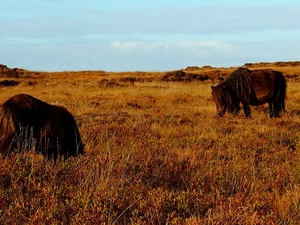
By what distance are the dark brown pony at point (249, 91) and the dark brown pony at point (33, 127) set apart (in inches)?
306

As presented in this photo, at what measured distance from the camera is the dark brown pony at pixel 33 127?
5164 mm

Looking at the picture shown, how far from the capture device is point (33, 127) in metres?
5.41

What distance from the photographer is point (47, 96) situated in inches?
724

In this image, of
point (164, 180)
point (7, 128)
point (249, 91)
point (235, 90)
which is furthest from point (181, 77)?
point (7, 128)

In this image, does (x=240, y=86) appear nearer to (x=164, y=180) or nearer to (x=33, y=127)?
(x=164, y=180)

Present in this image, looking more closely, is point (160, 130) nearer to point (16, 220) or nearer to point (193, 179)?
point (193, 179)

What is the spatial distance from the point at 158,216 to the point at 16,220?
1.12 metres

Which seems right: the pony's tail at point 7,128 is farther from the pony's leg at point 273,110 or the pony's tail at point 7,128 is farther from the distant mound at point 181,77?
the distant mound at point 181,77

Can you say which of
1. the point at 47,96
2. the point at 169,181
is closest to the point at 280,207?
the point at 169,181

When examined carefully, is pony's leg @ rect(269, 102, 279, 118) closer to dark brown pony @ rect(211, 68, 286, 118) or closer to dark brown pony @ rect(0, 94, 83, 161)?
dark brown pony @ rect(211, 68, 286, 118)

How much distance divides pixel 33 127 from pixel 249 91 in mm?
9171

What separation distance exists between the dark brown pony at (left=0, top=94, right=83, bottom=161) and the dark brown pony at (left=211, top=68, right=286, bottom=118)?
776cm

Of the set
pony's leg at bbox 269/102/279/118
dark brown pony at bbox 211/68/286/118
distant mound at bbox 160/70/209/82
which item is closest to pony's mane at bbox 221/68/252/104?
dark brown pony at bbox 211/68/286/118

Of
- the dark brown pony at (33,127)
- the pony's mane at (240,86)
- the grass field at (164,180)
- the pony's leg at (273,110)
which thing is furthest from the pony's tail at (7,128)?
the pony's leg at (273,110)
